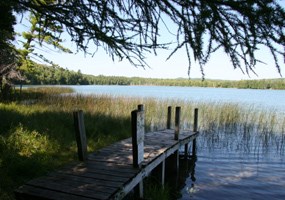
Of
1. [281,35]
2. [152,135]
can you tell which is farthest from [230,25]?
[152,135]

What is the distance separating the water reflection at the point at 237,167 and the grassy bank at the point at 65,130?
178mm

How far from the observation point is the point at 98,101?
47.9ft

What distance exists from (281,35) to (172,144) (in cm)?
488

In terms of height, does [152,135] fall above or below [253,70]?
below

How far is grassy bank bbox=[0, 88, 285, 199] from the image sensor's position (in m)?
4.71

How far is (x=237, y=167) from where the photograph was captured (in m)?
7.82

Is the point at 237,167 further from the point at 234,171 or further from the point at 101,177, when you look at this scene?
the point at 101,177

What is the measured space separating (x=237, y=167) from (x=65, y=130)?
5294mm

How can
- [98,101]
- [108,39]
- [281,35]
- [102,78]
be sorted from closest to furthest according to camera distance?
[281,35]
[108,39]
[98,101]
[102,78]

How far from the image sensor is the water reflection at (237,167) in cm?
607

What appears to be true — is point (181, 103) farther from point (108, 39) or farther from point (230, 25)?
point (230, 25)

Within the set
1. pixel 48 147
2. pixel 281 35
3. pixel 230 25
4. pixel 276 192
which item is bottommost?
pixel 276 192

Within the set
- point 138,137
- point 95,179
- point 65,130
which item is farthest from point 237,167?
point 95,179

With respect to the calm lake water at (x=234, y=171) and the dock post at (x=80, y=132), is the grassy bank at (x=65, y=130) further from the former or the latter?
the dock post at (x=80, y=132)
